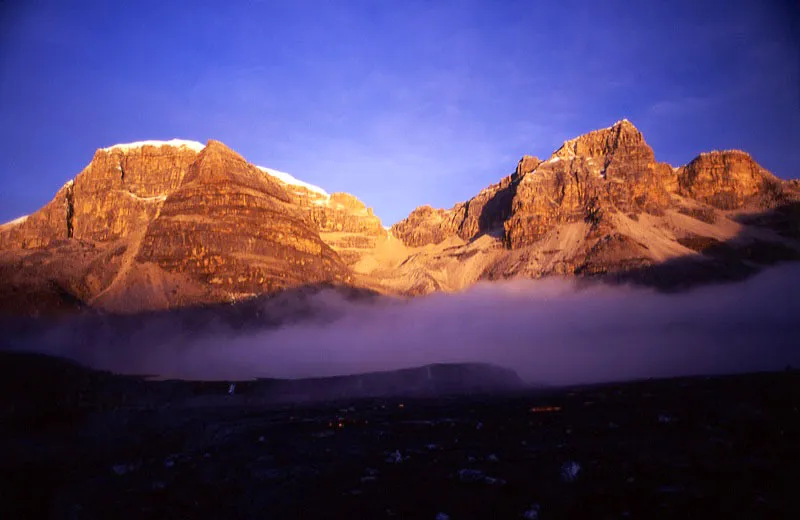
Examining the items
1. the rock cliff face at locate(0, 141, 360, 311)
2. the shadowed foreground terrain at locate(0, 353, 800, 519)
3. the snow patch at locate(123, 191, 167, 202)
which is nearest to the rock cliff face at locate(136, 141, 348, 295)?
the rock cliff face at locate(0, 141, 360, 311)

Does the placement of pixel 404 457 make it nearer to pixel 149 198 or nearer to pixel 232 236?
pixel 232 236

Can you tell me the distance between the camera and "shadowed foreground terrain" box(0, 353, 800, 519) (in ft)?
55.4

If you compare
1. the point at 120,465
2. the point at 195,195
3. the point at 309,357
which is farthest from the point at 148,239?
the point at 120,465

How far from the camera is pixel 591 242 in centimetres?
19812

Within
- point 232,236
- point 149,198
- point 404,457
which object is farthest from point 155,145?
point 404,457

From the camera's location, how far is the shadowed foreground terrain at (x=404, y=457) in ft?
55.4

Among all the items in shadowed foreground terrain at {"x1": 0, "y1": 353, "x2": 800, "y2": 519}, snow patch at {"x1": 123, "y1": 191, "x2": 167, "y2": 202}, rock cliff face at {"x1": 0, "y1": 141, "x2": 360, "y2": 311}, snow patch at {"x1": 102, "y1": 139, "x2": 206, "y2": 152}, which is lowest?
shadowed foreground terrain at {"x1": 0, "y1": 353, "x2": 800, "y2": 519}

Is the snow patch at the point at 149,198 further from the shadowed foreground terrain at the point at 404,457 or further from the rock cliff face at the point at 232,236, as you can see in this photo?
the shadowed foreground terrain at the point at 404,457

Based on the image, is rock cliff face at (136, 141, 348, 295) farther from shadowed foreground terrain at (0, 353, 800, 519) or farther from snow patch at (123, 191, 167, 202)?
shadowed foreground terrain at (0, 353, 800, 519)

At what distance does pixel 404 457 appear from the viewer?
24.8m

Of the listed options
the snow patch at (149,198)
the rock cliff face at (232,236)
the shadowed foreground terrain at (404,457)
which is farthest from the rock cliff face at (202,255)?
the shadowed foreground terrain at (404,457)

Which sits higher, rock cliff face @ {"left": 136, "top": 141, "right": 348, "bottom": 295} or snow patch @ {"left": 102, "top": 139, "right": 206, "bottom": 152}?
snow patch @ {"left": 102, "top": 139, "right": 206, "bottom": 152}

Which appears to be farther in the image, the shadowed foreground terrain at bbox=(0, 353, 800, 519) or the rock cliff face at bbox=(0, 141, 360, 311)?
the rock cliff face at bbox=(0, 141, 360, 311)

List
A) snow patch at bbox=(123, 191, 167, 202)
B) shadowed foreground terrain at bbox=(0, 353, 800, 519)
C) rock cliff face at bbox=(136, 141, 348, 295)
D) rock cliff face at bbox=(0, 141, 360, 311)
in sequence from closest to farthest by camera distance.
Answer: shadowed foreground terrain at bbox=(0, 353, 800, 519) → rock cliff face at bbox=(0, 141, 360, 311) → rock cliff face at bbox=(136, 141, 348, 295) → snow patch at bbox=(123, 191, 167, 202)
